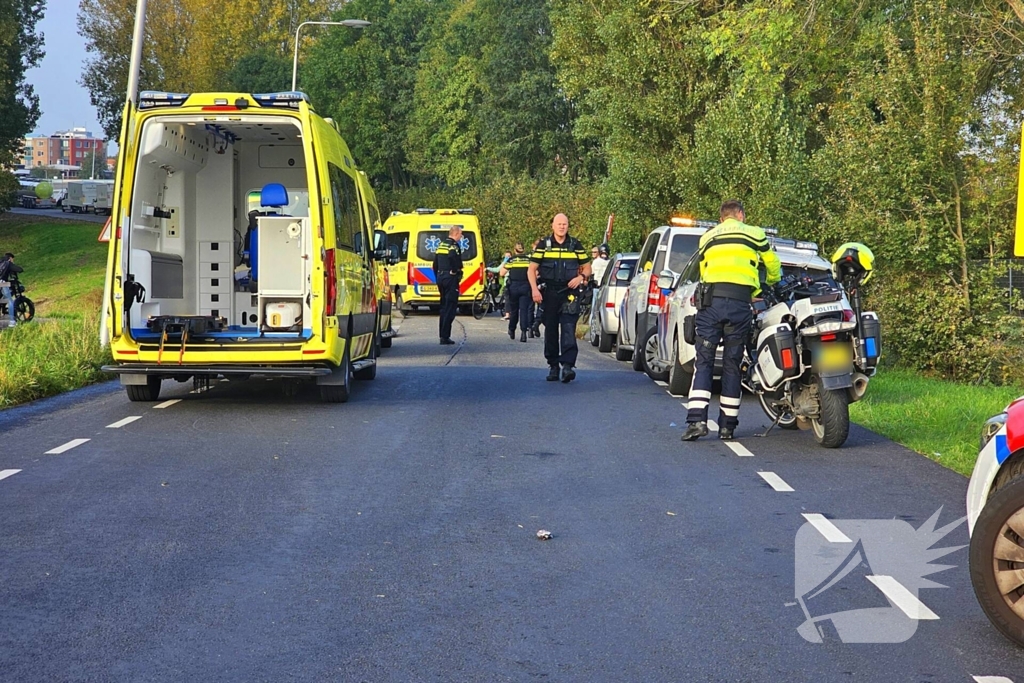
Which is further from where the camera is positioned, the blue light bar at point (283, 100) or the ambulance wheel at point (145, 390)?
the ambulance wheel at point (145, 390)

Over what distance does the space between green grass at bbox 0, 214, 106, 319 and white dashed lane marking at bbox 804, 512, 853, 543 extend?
2690 centimetres

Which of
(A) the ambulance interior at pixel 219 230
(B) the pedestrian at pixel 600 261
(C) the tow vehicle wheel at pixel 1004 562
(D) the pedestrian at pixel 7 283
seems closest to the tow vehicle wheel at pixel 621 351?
(B) the pedestrian at pixel 600 261

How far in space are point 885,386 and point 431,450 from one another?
786 centimetres

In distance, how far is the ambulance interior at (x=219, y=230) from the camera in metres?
12.9

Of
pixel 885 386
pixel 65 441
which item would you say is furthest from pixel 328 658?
pixel 885 386

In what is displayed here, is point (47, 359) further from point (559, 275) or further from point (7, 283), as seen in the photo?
point (7, 283)

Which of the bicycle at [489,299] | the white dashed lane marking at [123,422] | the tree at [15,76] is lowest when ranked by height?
the bicycle at [489,299]

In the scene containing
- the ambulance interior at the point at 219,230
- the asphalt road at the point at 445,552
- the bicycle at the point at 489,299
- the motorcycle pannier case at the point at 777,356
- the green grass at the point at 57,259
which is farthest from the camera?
the green grass at the point at 57,259

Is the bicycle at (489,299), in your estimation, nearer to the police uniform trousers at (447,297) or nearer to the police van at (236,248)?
the police uniform trousers at (447,297)

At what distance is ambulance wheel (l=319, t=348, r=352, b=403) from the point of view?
43.6 feet

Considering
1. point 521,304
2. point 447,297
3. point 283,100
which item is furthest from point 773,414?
point 521,304

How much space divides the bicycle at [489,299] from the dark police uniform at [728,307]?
904 inches

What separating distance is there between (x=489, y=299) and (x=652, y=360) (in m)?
19.3

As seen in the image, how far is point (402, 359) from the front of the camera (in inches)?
784
